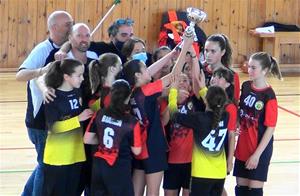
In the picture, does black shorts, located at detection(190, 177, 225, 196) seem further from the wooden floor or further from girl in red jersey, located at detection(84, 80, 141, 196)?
the wooden floor

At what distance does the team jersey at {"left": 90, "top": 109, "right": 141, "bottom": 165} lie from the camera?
4.01 meters

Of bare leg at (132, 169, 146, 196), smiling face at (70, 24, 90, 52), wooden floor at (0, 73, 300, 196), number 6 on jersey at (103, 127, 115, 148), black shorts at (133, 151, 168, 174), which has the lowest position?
wooden floor at (0, 73, 300, 196)

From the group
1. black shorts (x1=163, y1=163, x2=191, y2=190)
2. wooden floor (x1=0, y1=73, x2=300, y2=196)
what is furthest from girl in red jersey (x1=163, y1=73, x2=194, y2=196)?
wooden floor (x1=0, y1=73, x2=300, y2=196)

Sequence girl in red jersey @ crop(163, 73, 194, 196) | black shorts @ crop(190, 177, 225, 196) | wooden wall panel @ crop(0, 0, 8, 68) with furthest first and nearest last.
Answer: wooden wall panel @ crop(0, 0, 8, 68)
girl in red jersey @ crop(163, 73, 194, 196)
black shorts @ crop(190, 177, 225, 196)

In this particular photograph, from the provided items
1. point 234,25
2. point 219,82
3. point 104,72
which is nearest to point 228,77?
point 219,82

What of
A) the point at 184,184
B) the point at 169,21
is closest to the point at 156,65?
the point at 184,184

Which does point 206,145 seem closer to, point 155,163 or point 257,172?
point 155,163

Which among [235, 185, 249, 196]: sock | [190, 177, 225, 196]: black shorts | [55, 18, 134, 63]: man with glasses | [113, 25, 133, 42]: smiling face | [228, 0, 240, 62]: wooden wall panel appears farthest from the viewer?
[228, 0, 240, 62]: wooden wall panel

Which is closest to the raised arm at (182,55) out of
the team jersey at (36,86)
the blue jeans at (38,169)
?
the team jersey at (36,86)

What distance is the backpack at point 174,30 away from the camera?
35.0 ft

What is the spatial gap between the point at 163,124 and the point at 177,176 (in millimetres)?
387

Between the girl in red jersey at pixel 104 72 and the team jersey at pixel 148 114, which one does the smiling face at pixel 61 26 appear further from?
the team jersey at pixel 148 114

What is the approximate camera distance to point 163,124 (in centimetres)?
436

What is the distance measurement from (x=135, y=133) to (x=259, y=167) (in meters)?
0.93
